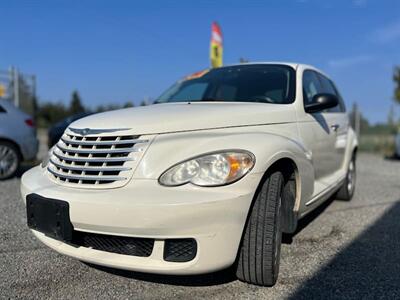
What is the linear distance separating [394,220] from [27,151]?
17.6 feet

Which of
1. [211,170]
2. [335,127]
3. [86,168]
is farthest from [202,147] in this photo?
[335,127]

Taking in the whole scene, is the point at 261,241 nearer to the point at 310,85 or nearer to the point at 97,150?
the point at 97,150

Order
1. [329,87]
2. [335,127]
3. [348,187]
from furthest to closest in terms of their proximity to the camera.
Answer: [348,187] → [329,87] → [335,127]

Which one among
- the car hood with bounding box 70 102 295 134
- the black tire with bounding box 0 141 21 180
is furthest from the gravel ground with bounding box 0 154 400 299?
the black tire with bounding box 0 141 21 180

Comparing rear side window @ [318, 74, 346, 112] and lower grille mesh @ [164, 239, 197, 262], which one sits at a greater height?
rear side window @ [318, 74, 346, 112]

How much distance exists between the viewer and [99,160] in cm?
Result: 216

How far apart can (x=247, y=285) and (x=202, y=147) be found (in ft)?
3.08

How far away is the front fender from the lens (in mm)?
2066

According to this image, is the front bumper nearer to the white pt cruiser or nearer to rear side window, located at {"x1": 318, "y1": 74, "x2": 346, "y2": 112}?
the white pt cruiser

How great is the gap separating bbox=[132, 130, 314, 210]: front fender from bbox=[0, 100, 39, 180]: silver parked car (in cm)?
453

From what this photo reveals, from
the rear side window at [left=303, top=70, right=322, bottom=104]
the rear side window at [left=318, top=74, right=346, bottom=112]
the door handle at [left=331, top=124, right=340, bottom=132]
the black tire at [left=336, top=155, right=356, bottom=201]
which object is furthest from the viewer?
the black tire at [left=336, top=155, right=356, bottom=201]

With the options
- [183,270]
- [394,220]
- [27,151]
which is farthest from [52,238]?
[27,151]

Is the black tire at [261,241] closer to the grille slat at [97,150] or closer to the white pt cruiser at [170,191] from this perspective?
the white pt cruiser at [170,191]

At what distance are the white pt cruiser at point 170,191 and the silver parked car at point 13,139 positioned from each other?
11.7 ft
